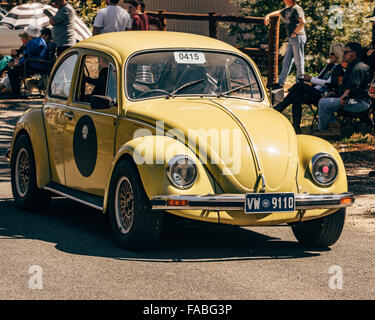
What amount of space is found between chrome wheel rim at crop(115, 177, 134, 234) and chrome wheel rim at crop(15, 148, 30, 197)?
217 cm

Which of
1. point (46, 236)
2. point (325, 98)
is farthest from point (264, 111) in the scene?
point (325, 98)

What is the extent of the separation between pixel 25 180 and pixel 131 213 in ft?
8.31

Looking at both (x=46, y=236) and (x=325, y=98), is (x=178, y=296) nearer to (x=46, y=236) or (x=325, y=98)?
(x=46, y=236)

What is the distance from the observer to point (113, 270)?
23.2 ft

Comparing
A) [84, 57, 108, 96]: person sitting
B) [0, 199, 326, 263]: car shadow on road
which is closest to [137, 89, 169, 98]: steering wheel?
[84, 57, 108, 96]: person sitting

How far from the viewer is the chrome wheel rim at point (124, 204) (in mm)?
7727

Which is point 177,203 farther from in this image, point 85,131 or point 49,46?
point 49,46

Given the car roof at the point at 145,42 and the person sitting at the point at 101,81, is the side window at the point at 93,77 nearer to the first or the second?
the person sitting at the point at 101,81

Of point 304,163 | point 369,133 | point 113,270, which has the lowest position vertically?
point 369,133

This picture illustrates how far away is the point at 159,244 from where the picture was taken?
8.11 m

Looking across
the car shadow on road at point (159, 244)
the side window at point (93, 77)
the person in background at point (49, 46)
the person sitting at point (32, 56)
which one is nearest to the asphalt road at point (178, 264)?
the car shadow on road at point (159, 244)

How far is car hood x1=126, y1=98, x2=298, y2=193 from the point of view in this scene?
7.57 m

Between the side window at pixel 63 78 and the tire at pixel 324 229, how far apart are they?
3009mm
